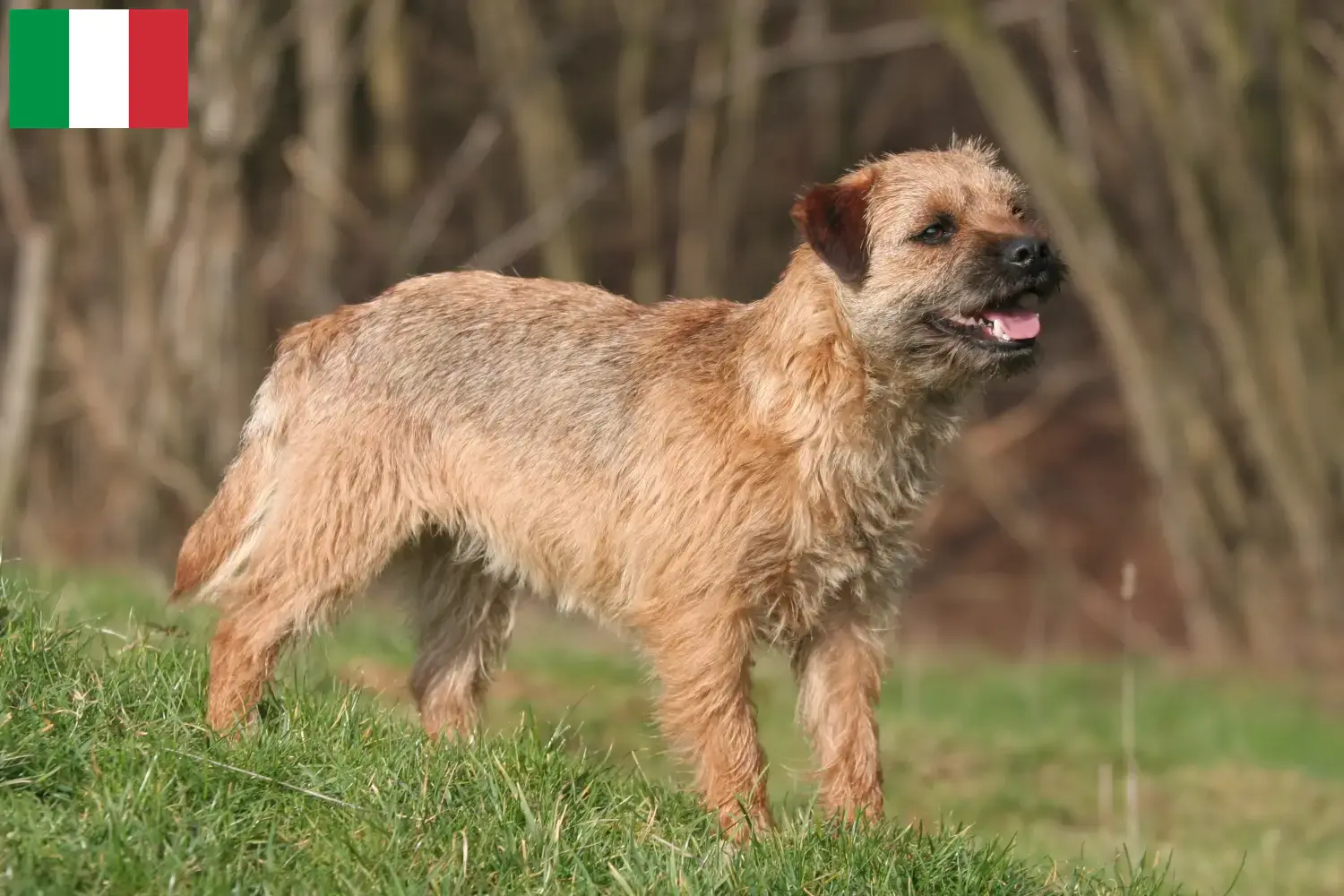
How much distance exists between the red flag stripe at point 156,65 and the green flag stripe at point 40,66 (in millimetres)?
292

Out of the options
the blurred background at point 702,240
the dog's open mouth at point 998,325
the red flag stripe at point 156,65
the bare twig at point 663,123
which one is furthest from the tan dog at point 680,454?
the bare twig at point 663,123

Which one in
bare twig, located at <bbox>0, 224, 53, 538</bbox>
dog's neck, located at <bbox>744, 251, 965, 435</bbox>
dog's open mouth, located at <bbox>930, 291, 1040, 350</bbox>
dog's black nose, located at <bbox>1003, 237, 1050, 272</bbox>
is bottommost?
bare twig, located at <bbox>0, 224, 53, 538</bbox>

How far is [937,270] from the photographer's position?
4.69 metres

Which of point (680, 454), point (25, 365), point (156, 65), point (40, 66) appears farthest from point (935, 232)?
point (25, 365)

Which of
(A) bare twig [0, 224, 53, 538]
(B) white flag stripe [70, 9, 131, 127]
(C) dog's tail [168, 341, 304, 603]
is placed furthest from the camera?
(A) bare twig [0, 224, 53, 538]

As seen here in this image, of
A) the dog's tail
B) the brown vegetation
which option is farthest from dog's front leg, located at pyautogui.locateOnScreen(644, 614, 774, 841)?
the brown vegetation

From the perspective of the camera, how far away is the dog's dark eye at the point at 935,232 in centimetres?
476

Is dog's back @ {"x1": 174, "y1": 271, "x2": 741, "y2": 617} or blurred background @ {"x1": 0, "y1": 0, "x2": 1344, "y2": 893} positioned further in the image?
blurred background @ {"x1": 0, "y1": 0, "x2": 1344, "y2": 893}

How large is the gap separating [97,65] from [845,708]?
4233mm

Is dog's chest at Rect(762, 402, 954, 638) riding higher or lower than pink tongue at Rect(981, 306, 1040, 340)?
lower

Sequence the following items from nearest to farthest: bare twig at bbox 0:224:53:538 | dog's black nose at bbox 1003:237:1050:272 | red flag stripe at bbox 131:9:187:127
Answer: dog's black nose at bbox 1003:237:1050:272
red flag stripe at bbox 131:9:187:127
bare twig at bbox 0:224:53:538

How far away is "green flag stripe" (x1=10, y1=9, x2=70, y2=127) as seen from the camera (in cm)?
724

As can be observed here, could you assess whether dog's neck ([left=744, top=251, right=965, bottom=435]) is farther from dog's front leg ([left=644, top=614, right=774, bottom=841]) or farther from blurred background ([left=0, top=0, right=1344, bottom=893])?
blurred background ([left=0, top=0, right=1344, bottom=893])

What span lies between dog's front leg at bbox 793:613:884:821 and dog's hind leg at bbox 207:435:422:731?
1.30 meters
